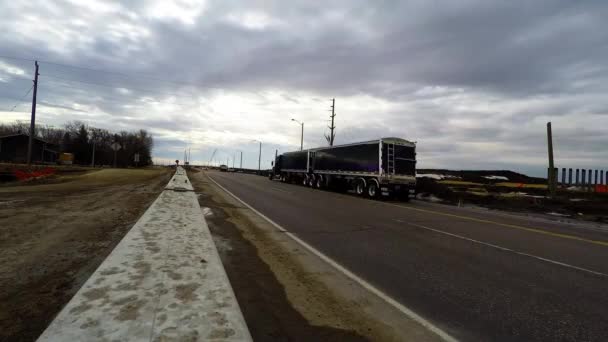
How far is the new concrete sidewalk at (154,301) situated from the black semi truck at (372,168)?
16424 millimetres

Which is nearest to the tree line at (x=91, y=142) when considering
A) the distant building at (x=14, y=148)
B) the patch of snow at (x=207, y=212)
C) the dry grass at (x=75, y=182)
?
the distant building at (x=14, y=148)

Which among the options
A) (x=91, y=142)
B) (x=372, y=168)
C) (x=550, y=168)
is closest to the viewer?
(x=372, y=168)

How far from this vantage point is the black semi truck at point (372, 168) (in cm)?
2105

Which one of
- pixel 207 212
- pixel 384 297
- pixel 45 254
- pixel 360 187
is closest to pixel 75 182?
pixel 207 212

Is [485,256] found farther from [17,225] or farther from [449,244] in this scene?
[17,225]

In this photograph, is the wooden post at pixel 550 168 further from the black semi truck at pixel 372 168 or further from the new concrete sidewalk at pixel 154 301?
the new concrete sidewalk at pixel 154 301

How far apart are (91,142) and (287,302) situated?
105 metres

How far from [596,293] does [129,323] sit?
245 inches

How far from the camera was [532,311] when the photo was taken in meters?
4.23

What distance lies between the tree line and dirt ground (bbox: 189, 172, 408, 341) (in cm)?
6965

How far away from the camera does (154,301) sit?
378cm

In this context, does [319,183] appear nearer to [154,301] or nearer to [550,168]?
[550,168]

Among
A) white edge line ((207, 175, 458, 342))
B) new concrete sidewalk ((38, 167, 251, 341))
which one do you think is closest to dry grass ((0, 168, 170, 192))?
new concrete sidewalk ((38, 167, 251, 341))

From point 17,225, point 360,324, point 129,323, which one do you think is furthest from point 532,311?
point 17,225
